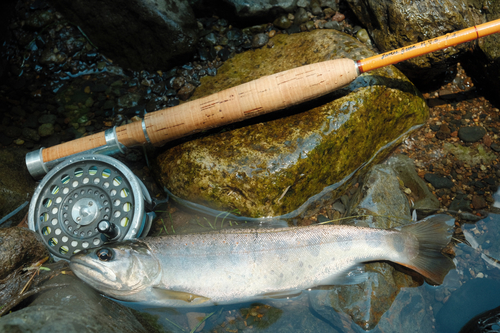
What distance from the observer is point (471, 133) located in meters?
3.73

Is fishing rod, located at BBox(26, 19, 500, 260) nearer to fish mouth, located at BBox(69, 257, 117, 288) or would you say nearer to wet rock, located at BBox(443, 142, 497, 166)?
fish mouth, located at BBox(69, 257, 117, 288)

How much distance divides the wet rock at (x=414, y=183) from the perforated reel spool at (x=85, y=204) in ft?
8.67

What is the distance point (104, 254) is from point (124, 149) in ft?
3.53

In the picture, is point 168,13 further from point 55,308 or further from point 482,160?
point 482,160

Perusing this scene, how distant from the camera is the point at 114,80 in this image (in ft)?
14.0

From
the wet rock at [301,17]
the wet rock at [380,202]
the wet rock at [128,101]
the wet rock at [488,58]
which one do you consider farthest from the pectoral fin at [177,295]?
the wet rock at [488,58]

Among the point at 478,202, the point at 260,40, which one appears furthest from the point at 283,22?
the point at 478,202

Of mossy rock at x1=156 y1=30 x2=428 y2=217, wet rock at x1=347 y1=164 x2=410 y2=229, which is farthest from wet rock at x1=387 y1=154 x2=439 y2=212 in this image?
mossy rock at x1=156 y1=30 x2=428 y2=217

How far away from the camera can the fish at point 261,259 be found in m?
2.71

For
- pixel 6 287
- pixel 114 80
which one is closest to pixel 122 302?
pixel 6 287

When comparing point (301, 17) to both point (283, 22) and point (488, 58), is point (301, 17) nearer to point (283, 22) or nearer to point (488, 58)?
point (283, 22)

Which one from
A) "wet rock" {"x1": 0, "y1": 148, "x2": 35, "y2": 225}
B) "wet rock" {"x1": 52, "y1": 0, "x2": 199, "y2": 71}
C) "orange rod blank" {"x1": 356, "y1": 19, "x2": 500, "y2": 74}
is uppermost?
"wet rock" {"x1": 52, "y1": 0, "x2": 199, "y2": 71}

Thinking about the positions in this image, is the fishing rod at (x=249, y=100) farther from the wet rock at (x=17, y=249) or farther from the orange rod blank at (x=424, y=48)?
the wet rock at (x=17, y=249)

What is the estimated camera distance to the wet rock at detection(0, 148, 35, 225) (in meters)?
3.46
